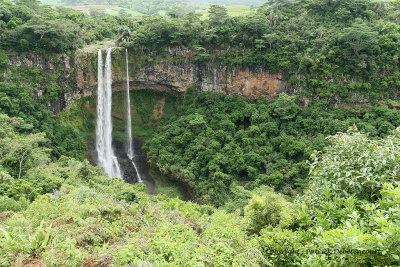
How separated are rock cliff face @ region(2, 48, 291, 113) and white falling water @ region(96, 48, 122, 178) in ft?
2.24

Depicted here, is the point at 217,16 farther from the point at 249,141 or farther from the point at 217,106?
the point at 249,141

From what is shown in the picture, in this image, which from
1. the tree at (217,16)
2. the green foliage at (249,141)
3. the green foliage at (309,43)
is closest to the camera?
the green foliage at (249,141)

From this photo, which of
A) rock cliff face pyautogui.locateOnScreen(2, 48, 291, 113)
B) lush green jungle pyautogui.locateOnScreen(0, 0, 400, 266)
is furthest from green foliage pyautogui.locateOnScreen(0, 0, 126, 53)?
rock cliff face pyautogui.locateOnScreen(2, 48, 291, 113)

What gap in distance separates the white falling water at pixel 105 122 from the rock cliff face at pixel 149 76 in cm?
68

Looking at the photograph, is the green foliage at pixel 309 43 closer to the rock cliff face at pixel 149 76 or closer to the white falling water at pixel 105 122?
the rock cliff face at pixel 149 76

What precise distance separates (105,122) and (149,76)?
5.52m

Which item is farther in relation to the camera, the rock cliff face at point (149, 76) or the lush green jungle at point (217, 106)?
the rock cliff face at point (149, 76)

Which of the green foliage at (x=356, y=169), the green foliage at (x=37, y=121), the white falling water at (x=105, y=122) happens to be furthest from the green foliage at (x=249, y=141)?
the green foliage at (x=356, y=169)

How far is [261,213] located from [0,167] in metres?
12.4

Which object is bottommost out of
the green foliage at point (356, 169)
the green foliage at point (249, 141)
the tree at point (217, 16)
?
the green foliage at point (249, 141)

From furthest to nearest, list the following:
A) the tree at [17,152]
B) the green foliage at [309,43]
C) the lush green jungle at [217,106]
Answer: the green foliage at [309,43] → the lush green jungle at [217,106] → the tree at [17,152]

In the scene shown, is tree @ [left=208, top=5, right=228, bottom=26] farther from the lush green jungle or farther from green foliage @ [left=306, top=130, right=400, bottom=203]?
green foliage @ [left=306, top=130, right=400, bottom=203]

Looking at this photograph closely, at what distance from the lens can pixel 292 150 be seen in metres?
19.9

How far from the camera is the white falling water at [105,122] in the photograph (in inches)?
930
